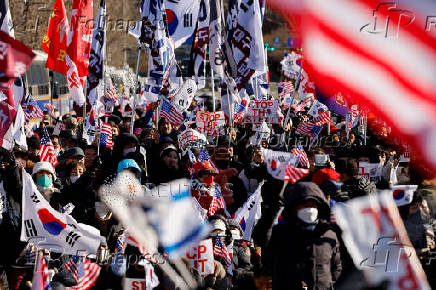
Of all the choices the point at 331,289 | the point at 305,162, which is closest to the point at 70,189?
the point at 305,162

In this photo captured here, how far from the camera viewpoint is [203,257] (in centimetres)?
505

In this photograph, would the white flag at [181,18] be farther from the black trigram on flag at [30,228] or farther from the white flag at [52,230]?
the black trigram on flag at [30,228]

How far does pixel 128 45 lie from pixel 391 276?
46599 mm

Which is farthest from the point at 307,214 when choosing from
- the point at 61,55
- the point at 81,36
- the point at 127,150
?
the point at 61,55

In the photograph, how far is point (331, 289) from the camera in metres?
4.72

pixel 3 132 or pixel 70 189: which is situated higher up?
pixel 3 132

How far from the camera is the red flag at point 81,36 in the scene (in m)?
10.5

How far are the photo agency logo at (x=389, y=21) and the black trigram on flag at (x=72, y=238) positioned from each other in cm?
321

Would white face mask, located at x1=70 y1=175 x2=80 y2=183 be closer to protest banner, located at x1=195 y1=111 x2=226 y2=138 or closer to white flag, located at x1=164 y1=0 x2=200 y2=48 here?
protest banner, located at x1=195 y1=111 x2=226 y2=138

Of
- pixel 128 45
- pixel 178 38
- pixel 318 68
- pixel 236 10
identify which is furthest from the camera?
pixel 128 45

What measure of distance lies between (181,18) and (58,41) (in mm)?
2180

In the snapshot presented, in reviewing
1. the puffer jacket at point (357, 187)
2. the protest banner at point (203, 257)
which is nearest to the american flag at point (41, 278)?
the protest banner at point (203, 257)

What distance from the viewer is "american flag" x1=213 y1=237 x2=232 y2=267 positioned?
220 inches

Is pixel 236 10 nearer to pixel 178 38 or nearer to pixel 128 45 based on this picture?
pixel 178 38
